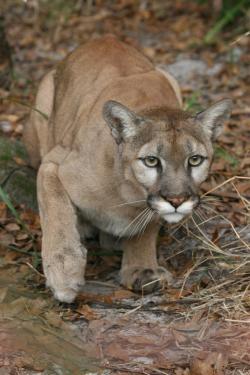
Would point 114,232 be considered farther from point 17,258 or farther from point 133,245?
point 17,258

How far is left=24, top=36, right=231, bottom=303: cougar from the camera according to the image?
4.14 m

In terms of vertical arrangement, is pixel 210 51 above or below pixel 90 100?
below

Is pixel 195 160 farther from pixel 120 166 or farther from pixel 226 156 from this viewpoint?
pixel 226 156

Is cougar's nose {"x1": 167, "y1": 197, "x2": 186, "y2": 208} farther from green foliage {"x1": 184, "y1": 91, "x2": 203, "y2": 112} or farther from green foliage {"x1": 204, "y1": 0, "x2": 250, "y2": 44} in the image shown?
green foliage {"x1": 204, "y1": 0, "x2": 250, "y2": 44}

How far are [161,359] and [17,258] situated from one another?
1442 mm

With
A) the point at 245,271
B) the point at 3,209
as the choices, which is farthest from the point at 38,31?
the point at 245,271

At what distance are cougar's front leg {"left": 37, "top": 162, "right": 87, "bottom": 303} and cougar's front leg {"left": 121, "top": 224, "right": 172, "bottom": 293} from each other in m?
0.44

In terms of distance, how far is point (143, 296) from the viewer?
14.6 feet

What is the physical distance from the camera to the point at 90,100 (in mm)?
4930

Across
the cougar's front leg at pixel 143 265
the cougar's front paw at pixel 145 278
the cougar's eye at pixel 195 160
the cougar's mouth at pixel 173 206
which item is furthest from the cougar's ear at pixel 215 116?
the cougar's front paw at pixel 145 278

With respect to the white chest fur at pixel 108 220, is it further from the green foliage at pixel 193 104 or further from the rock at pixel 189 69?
the rock at pixel 189 69

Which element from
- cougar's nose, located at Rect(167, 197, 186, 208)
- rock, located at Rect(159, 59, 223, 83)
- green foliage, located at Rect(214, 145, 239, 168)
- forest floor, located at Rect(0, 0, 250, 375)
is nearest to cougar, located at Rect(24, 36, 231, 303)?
cougar's nose, located at Rect(167, 197, 186, 208)

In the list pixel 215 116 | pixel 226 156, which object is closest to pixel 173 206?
pixel 215 116

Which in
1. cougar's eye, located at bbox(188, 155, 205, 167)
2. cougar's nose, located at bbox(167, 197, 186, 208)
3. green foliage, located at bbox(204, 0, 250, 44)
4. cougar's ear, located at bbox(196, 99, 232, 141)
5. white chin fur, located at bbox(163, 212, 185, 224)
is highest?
cougar's ear, located at bbox(196, 99, 232, 141)
